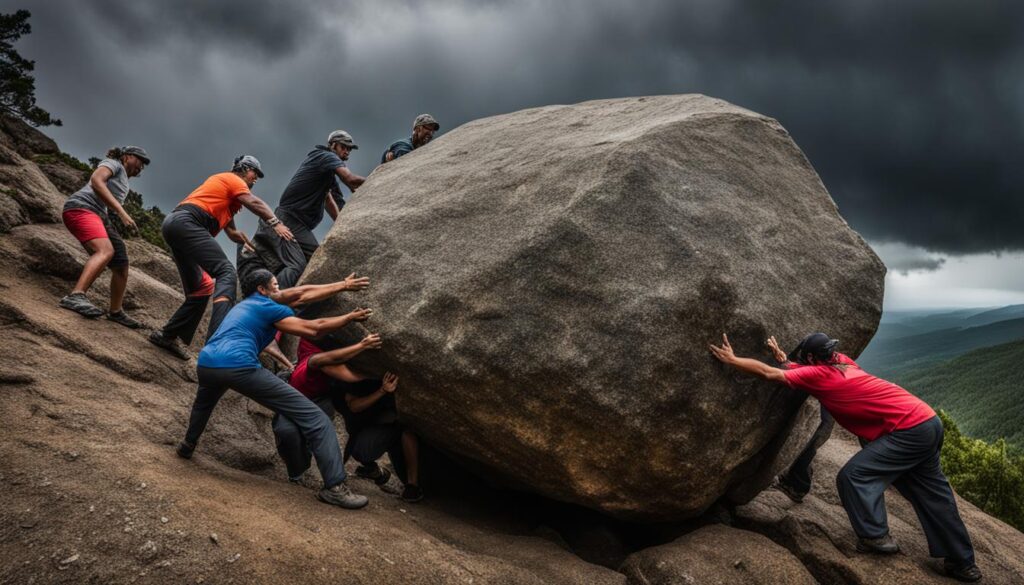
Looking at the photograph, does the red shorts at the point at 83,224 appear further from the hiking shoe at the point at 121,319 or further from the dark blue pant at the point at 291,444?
the dark blue pant at the point at 291,444

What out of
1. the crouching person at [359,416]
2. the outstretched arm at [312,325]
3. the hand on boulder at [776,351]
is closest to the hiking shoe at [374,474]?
the crouching person at [359,416]

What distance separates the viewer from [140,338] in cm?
955

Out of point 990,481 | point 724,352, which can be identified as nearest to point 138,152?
point 724,352

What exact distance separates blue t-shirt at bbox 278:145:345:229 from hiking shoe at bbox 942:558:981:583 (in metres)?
11.1

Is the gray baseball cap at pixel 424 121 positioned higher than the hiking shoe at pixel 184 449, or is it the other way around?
the gray baseball cap at pixel 424 121

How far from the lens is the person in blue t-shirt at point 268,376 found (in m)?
6.57

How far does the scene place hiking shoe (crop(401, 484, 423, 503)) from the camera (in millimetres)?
8133

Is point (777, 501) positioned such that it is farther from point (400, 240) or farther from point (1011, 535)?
point (400, 240)

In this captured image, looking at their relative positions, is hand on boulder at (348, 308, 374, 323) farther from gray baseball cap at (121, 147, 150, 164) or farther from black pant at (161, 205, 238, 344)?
gray baseball cap at (121, 147, 150, 164)

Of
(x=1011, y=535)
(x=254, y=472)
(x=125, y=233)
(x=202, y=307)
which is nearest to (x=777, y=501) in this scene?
(x=1011, y=535)

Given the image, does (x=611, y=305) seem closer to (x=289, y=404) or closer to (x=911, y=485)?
(x=289, y=404)

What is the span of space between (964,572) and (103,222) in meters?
13.5

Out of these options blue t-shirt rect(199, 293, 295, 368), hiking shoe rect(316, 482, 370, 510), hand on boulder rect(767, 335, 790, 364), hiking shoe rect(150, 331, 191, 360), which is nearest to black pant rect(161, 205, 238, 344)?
hiking shoe rect(150, 331, 191, 360)

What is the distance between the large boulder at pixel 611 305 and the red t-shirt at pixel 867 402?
56 cm
